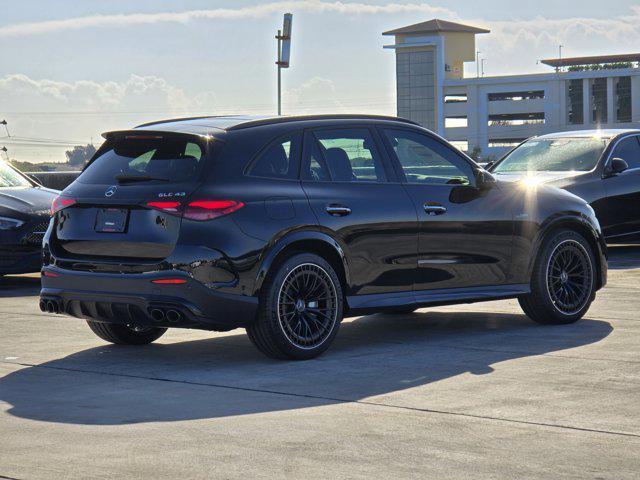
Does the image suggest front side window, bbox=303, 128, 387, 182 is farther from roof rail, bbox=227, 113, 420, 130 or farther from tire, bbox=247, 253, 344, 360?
tire, bbox=247, 253, 344, 360

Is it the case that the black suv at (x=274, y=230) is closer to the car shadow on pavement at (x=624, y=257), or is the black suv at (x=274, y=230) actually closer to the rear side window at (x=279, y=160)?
the rear side window at (x=279, y=160)

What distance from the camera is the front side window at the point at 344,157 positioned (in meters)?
8.91

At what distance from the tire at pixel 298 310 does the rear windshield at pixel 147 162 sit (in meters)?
0.90

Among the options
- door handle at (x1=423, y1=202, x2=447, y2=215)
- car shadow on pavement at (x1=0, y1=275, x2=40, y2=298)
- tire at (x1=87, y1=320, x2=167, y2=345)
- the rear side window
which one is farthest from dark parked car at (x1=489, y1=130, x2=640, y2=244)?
the rear side window

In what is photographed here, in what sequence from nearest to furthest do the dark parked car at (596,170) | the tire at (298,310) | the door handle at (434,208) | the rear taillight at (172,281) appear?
the rear taillight at (172,281), the tire at (298,310), the door handle at (434,208), the dark parked car at (596,170)

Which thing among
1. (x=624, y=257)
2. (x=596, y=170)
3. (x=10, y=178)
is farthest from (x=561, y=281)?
(x=10, y=178)

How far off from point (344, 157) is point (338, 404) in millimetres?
2565

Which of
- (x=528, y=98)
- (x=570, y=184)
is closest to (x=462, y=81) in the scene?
(x=528, y=98)

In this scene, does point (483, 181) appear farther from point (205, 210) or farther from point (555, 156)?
point (555, 156)

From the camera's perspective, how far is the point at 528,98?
168500 mm

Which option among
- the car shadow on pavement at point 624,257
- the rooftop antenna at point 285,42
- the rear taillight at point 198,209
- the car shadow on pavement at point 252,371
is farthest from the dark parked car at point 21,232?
the rooftop antenna at point 285,42

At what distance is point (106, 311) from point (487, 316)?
3912 mm

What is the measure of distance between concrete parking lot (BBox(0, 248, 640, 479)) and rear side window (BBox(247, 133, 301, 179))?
127 centimetres

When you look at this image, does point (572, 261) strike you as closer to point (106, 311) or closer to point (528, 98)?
point (106, 311)
